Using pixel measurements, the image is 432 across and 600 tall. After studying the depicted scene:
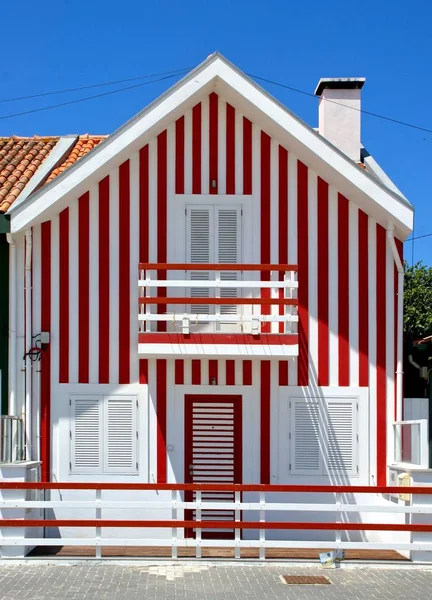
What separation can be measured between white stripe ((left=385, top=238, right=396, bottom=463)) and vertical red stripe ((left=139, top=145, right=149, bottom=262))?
4.13 metres

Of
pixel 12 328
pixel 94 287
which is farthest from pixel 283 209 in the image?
pixel 12 328

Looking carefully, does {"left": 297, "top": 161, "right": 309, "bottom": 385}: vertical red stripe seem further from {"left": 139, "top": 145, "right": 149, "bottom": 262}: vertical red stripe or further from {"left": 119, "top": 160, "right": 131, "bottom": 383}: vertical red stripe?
{"left": 119, "top": 160, "right": 131, "bottom": 383}: vertical red stripe

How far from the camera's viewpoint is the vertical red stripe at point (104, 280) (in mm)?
11945

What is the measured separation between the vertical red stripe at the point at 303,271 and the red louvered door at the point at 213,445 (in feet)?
4.04

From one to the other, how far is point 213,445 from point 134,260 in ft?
11.2

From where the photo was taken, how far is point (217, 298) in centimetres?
1130

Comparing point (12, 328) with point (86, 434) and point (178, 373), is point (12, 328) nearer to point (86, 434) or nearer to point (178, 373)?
point (86, 434)

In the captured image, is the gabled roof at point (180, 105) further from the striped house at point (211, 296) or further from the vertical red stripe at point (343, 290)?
the vertical red stripe at point (343, 290)

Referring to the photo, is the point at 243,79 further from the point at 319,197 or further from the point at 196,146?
the point at 319,197

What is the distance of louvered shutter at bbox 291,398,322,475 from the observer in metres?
11.8

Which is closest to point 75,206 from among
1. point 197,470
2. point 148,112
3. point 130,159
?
point 130,159

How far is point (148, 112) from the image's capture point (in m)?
11.6

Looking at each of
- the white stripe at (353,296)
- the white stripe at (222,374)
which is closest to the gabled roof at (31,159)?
the white stripe at (222,374)

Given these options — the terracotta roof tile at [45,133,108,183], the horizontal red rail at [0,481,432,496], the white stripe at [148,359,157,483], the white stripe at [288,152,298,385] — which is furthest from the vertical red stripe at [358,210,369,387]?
the terracotta roof tile at [45,133,108,183]
